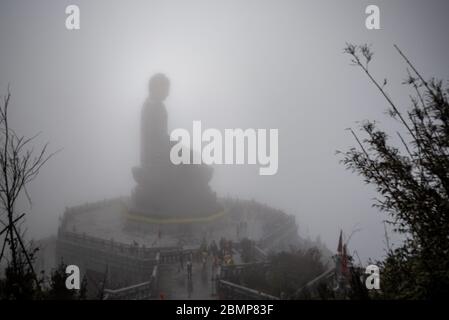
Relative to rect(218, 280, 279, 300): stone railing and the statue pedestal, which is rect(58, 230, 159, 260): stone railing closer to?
rect(218, 280, 279, 300): stone railing

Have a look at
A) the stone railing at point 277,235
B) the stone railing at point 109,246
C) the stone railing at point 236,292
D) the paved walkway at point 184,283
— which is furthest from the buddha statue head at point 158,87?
the stone railing at point 236,292

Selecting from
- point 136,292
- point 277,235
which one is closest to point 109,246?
point 136,292

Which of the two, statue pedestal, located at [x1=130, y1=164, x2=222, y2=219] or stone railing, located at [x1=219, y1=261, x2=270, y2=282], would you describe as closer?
stone railing, located at [x1=219, y1=261, x2=270, y2=282]

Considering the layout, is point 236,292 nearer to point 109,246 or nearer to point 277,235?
point 109,246

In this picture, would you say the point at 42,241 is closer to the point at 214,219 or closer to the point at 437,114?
the point at 214,219

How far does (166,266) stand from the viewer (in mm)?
16094

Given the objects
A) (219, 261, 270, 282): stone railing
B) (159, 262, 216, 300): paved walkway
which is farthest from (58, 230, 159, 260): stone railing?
(219, 261, 270, 282): stone railing

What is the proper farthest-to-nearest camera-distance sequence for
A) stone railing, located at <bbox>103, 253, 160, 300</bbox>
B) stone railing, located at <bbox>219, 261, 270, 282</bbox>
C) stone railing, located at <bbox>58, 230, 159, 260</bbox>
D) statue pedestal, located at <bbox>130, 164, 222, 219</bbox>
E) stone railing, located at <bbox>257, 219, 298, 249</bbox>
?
1. statue pedestal, located at <bbox>130, 164, 222, 219</bbox>
2. stone railing, located at <bbox>257, 219, 298, 249</bbox>
3. stone railing, located at <bbox>58, 230, 159, 260</bbox>
4. stone railing, located at <bbox>219, 261, 270, 282</bbox>
5. stone railing, located at <bbox>103, 253, 160, 300</bbox>

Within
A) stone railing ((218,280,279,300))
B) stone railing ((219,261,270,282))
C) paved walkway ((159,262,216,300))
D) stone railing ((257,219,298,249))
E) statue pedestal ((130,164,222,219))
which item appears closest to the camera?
stone railing ((218,280,279,300))

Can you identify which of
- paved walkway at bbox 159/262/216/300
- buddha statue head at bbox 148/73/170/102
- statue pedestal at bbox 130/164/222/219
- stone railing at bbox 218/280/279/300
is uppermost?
buddha statue head at bbox 148/73/170/102

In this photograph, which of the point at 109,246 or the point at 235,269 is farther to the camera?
the point at 109,246

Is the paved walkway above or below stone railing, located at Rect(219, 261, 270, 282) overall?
below

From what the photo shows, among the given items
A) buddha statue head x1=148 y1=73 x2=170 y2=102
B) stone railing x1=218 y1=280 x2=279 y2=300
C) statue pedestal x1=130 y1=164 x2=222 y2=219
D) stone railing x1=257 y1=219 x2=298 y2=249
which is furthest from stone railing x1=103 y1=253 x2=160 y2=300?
buddha statue head x1=148 y1=73 x2=170 y2=102
